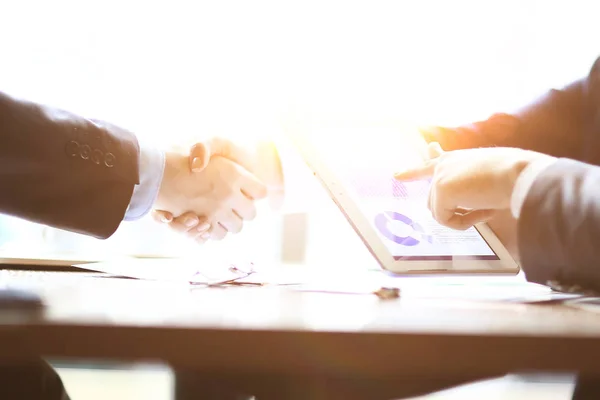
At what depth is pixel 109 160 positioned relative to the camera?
0.60 meters

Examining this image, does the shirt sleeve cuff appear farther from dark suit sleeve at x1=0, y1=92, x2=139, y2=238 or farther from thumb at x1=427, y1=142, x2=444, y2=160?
thumb at x1=427, y1=142, x2=444, y2=160

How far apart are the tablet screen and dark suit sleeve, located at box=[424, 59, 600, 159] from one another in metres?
0.17

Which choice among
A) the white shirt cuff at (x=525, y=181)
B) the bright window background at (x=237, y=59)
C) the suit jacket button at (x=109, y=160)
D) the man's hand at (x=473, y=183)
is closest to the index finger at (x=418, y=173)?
the man's hand at (x=473, y=183)

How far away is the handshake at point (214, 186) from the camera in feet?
2.57

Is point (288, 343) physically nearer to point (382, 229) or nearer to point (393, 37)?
point (382, 229)

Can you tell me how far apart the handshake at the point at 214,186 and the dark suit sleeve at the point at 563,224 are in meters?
0.46

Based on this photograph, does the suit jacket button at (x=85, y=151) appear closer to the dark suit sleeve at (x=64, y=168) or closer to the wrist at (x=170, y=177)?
the dark suit sleeve at (x=64, y=168)

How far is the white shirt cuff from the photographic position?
546 millimetres

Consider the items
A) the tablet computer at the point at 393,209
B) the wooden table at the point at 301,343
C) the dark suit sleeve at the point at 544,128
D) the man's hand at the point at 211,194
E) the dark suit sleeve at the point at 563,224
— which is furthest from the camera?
the dark suit sleeve at the point at 544,128

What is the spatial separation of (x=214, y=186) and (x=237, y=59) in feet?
0.89

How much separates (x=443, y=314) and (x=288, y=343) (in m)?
0.16

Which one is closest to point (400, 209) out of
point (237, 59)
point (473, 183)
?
point (473, 183)

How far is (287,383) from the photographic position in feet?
1.63

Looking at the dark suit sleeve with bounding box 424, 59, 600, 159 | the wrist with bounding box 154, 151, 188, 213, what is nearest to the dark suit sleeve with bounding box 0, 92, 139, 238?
the wrist with bounding box 154, 151, 188, 213
